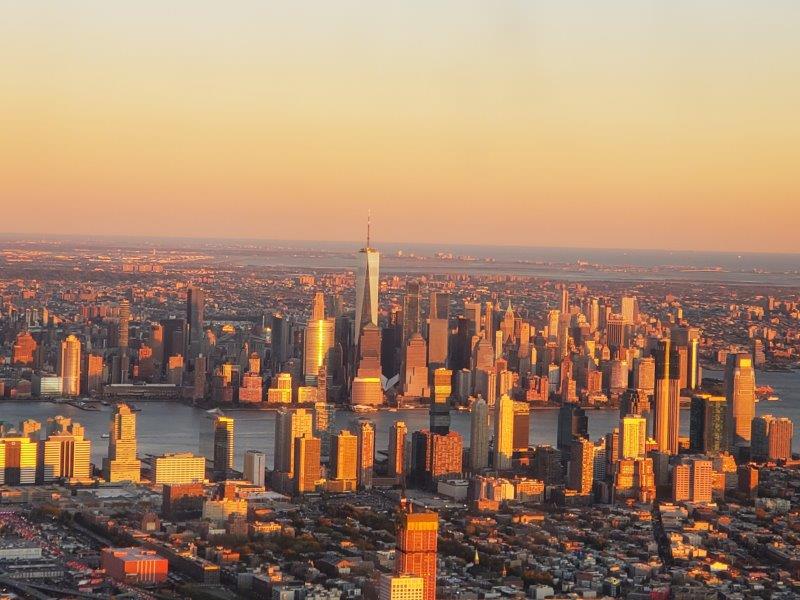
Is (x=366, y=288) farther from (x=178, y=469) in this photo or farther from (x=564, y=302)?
(x=178, y=469)

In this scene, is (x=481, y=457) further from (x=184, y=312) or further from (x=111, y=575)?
(x=184, y=312)

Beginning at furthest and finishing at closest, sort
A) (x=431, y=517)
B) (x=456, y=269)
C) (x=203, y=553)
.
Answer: (x=456, y=269), (x=203, y=553), (x=431, y=517)

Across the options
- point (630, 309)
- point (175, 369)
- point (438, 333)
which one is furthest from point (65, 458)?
point (630, 309)

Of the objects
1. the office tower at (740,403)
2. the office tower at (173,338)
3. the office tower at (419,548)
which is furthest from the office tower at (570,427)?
the office tower at (173,338)

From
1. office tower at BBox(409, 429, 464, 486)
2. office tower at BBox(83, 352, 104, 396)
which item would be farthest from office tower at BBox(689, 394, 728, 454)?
office tower at BBox(83, 352, 104, 396)

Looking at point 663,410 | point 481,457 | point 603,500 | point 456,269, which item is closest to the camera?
point 603,500

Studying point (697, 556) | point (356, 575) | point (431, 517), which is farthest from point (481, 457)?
point (431, 517)

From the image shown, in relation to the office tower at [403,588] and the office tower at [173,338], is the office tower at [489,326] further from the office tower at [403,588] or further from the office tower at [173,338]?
the office tower at [403,588]
